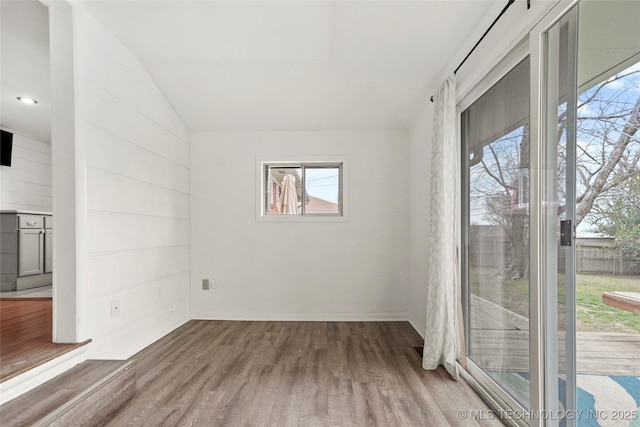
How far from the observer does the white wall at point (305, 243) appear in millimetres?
4031

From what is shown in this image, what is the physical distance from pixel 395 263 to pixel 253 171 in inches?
81.2

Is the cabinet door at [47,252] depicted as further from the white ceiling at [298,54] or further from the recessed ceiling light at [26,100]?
the white ceiling at [298,54]

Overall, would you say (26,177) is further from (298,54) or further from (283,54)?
(298,54)

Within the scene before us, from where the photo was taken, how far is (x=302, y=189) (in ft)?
13.8

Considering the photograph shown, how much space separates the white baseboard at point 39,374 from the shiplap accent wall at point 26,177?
370 centimetres

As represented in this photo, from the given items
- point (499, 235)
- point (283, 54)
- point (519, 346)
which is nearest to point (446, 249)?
point (499, 235)

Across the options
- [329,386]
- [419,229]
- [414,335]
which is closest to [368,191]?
[419,229]

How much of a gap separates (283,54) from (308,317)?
287 cm

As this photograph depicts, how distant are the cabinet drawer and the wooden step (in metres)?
3.00

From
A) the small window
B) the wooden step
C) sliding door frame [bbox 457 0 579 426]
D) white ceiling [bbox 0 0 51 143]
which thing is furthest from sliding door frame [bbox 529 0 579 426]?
white ceiling [bbox 0 0 51 143]

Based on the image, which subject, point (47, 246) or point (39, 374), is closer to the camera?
point (39, 374)

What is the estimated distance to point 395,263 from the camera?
13.2ft

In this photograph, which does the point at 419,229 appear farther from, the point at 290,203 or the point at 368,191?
the point at 290,203

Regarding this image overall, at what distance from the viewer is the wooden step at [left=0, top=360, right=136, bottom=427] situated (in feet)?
5.19
